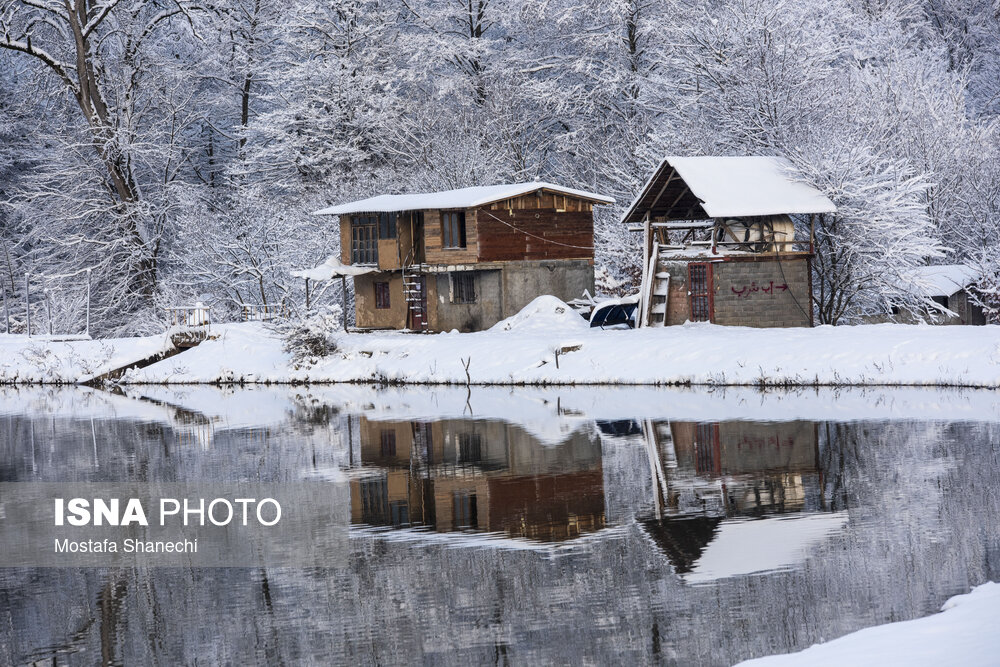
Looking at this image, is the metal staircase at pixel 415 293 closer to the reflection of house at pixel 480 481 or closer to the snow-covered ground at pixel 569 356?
the snow-covered ground at pixel 569 356

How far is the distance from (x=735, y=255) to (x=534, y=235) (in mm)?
11149

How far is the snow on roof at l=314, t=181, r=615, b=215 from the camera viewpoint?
168 feet

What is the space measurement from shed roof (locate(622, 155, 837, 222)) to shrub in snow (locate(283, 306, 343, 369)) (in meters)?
11.8

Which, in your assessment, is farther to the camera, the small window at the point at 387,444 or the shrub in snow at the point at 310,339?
the shrub in snow at the point at 310,339

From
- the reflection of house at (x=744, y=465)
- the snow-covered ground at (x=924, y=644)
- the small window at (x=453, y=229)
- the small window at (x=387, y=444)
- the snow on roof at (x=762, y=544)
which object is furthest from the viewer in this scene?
the small window at (x=453, y=229)

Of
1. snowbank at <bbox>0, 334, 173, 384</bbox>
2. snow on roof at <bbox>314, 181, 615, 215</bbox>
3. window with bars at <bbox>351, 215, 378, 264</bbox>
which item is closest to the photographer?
snow on roof at <bbox>314, 181, 615, 215</bbox>

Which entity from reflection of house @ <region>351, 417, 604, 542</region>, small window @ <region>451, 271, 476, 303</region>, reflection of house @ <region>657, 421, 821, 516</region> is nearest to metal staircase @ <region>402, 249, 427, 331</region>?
small window @ <region>451, 271, 476, 303</region>

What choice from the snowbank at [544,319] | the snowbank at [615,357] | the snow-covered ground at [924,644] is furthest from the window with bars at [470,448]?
the snowbank at [544,319]

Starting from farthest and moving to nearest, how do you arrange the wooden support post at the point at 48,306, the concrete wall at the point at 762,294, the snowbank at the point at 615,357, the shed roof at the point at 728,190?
the wooden support post at the point at 48,306 → the concrete wall at the point at 762,294 → the shed roof at the point at 728,190 → the snowbank at the point at 615,357

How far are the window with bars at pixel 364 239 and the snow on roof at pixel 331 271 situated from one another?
1.76 ft

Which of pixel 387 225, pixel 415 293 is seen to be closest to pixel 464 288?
pixel 415 293

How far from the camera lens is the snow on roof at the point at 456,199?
168 feet

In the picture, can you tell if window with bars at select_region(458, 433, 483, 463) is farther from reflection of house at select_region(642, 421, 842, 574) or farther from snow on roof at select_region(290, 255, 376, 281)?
snow on roof at select_region(290, 255, 376, 281)

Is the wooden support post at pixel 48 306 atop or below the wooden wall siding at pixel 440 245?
below
